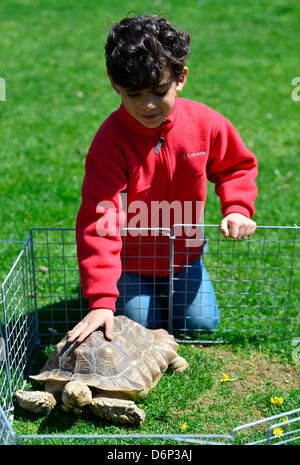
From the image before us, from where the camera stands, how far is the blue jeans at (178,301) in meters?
3.72

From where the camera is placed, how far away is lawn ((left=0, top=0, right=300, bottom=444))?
10.5ft

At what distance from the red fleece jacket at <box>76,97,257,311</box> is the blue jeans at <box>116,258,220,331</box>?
0.42ft

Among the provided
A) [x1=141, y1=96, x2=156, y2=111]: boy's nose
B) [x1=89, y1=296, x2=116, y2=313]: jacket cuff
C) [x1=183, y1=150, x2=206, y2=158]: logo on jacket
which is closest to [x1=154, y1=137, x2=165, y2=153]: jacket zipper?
[x1=183, y1=150, x2=206, y2=158]: logo on jacket

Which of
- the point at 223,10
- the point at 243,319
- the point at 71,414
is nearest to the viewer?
the point at 71,414

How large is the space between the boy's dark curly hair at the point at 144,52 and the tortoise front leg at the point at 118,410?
1626 mm

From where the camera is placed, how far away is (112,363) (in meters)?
2.99

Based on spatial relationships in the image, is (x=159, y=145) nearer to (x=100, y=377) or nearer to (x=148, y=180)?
(x=148, y=180)

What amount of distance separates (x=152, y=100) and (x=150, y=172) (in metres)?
0.55

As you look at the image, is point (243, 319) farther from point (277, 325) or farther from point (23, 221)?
point (23, 221)

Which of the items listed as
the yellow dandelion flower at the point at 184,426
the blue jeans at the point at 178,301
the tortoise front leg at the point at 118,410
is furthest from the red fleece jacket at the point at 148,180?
the yellow dandelion flower at the point at 184,426

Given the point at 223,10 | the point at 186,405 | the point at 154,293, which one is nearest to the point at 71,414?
the point at 186,405

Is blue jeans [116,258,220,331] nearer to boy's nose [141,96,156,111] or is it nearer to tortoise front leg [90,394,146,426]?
tortoise front leg [90,394,146,426]

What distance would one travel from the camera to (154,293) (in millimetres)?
3713

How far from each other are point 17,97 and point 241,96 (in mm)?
3108
